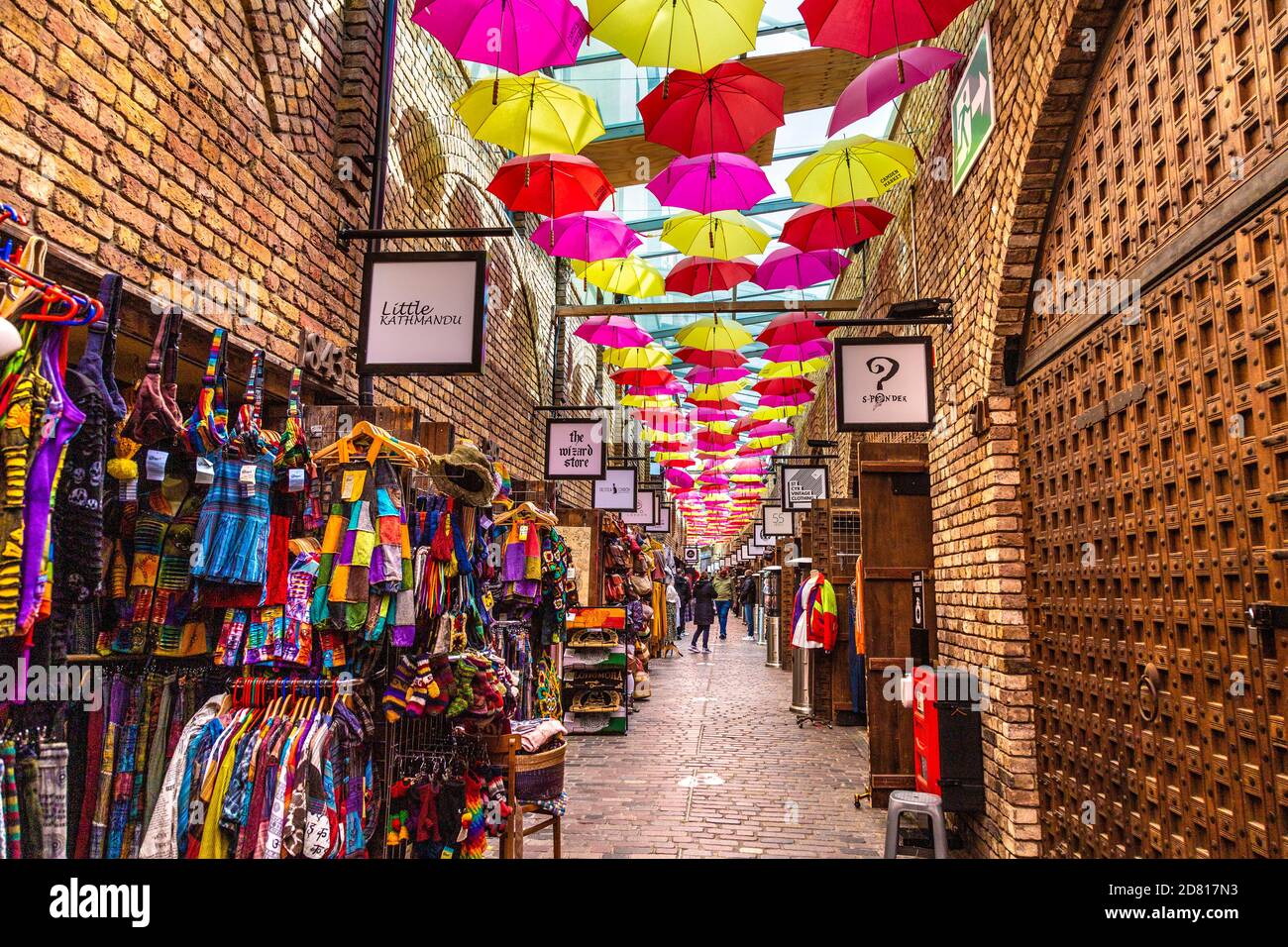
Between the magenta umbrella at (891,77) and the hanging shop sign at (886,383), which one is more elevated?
the magenta umbrella at (891,77)

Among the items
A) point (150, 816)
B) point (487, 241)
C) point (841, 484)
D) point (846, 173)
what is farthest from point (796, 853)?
point (841, 484)

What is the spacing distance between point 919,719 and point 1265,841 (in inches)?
112

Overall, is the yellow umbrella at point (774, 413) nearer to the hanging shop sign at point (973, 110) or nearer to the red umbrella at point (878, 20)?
the hanging shop sign at point (973, 110)

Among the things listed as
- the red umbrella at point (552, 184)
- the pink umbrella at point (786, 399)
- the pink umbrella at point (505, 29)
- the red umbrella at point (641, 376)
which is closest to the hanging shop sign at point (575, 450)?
the red umbrella at point (641, 376)

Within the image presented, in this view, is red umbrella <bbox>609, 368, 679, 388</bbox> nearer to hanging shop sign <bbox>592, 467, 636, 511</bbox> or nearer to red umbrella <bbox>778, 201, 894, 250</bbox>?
hanging shop sign <bbox>592, 467, 636, 511</bbox>

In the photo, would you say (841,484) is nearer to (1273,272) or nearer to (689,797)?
(689,797)

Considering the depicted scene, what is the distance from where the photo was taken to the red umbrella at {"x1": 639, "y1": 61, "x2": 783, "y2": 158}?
502 centimetres

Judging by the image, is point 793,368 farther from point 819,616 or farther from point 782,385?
point 819,616

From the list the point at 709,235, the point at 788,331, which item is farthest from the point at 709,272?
the point at 788,331

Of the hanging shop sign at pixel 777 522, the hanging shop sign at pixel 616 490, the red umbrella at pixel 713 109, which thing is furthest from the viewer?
the hanging shop sign at pixel 777 522

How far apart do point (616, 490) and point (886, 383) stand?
607 centimetres

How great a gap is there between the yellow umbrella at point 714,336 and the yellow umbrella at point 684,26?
16.3 feet

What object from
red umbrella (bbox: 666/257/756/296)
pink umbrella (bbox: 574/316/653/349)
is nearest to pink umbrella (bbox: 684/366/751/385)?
pink umbrella (bbox: 574/316/653/349)

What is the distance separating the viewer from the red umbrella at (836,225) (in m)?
6.19
